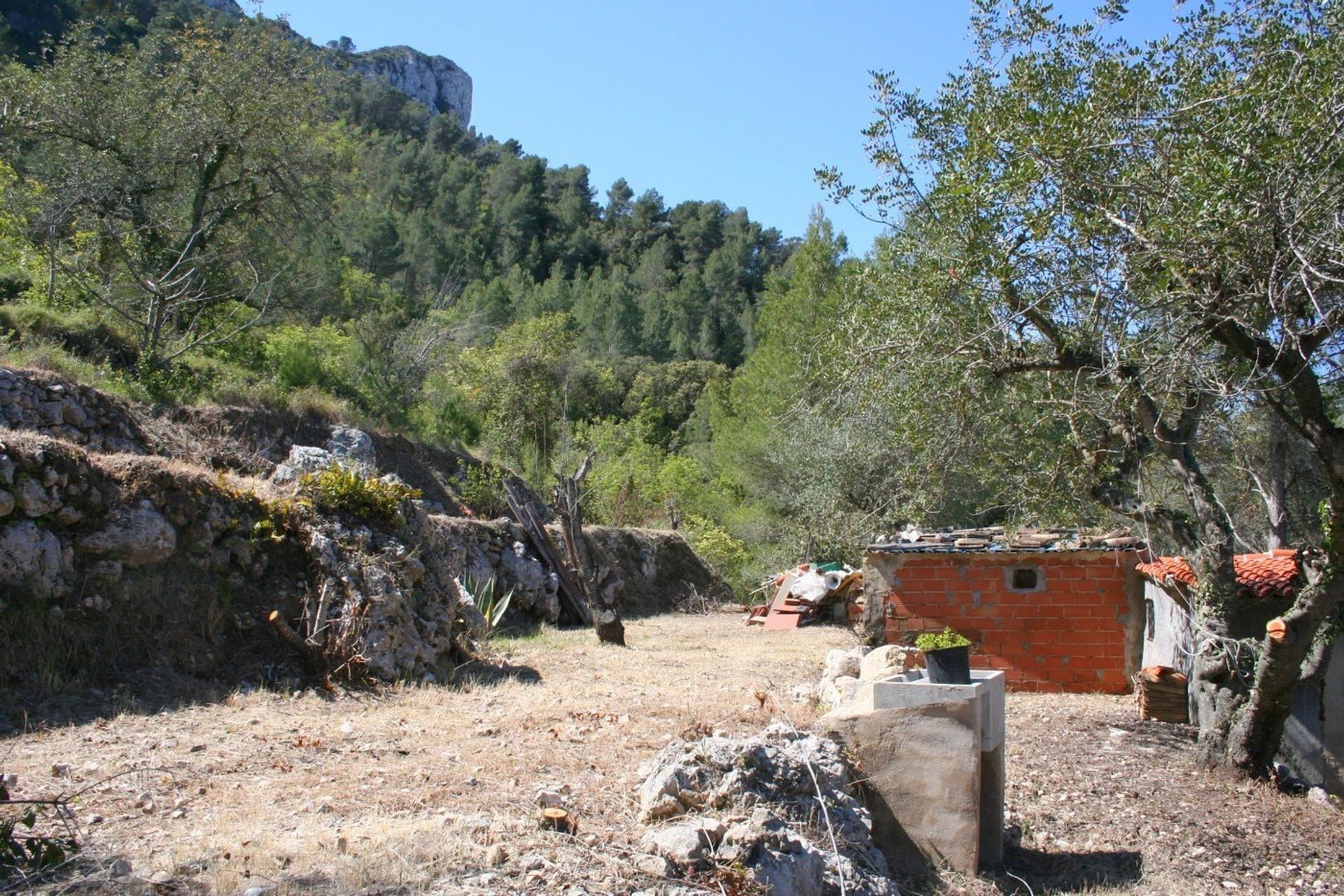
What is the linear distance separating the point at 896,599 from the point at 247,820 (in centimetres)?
859

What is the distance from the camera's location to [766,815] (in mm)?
4586

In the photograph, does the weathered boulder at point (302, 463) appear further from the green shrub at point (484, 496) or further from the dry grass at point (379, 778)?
the dry grass at point (379, 778)

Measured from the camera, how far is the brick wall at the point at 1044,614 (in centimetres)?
1106

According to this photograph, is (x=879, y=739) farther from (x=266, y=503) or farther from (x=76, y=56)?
(x=76, y=56)

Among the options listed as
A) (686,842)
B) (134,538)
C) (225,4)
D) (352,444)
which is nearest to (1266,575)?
(686,842)

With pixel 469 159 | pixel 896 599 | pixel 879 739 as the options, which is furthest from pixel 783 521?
pixel 469 159

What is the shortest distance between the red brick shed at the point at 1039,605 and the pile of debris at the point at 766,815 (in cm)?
618

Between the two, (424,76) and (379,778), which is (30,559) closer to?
(379,778)

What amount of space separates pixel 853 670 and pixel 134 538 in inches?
245

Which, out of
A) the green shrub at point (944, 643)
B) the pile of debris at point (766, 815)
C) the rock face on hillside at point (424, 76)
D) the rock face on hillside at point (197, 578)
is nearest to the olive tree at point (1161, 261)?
the green shrub at point (944, 643)

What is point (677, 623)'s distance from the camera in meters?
16.8

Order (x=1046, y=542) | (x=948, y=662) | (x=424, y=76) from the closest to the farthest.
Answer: (x=948, y=662), (x=1046, y=542), (x=424, y=76)

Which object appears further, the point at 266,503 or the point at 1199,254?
the point at 266,503

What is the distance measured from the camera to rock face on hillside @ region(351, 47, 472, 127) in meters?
97.9
